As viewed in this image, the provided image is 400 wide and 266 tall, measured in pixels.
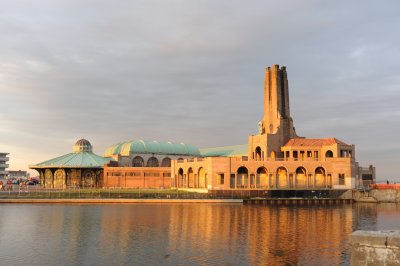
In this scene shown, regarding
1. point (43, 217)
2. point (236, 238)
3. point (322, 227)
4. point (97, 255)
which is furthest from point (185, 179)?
point (97, 255)

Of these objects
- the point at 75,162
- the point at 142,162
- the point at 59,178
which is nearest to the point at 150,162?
the point at 142,162

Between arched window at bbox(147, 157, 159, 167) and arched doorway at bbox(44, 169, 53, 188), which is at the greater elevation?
arched window at bbox(147, 157, 159, 167)

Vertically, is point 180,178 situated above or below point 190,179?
above

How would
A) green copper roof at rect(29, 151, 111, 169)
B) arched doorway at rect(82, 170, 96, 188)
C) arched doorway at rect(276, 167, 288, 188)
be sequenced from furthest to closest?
arched doorway at rect(82, 170, 96, 188) → green copper roof at rect(29, 151, 111, 169) → arched doorway at rect(276, 167, 288, 188)

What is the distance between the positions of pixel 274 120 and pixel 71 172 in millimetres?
72130

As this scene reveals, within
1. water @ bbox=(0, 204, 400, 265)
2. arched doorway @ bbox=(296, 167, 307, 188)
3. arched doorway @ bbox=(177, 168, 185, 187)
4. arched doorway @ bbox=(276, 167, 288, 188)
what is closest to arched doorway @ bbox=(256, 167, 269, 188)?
arched doorway @ bbox=(276, 167, 288, 188)

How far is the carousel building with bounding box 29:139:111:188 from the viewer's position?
480 ft

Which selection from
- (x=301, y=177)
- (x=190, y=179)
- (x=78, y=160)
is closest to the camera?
(x=301, y=177)

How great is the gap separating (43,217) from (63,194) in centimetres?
3836

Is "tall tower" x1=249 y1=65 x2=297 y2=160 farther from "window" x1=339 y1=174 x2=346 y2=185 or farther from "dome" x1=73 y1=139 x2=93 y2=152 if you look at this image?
"dome" x1=73 y1=139 x2=93 y2=152

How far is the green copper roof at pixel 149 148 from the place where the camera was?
166000 mm

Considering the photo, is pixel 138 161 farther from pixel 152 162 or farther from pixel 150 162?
pixel 152 162

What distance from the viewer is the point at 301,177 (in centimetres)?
12775

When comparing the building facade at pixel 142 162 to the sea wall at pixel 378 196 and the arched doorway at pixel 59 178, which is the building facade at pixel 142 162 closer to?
the arched doorway at pixel 59 178
